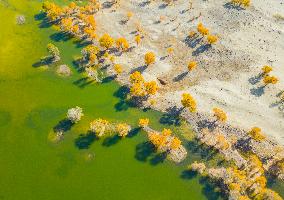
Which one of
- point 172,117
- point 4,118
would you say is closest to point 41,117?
point 4,118

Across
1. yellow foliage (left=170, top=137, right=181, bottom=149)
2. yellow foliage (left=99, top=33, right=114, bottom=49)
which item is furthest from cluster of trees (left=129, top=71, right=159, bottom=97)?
yellow foliage (left=170, top=137, right=181, bottom=149)

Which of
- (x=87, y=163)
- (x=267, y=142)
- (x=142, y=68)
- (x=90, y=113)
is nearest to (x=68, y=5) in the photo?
(x=142, y=68)

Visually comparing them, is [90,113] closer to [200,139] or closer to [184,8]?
[200,139]

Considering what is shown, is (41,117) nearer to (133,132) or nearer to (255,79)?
(133,132)

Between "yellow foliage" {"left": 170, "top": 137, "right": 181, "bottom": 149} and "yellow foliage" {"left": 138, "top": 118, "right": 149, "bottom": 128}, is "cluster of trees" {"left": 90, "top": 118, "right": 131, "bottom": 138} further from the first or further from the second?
"yellow foliage" {"left": 170, "top": 137, "right": 181, "bottom": 149}

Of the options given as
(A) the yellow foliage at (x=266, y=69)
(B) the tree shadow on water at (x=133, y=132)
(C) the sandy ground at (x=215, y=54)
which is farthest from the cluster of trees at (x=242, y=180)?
(A) the yellow foliage at (x=266, y=69)
